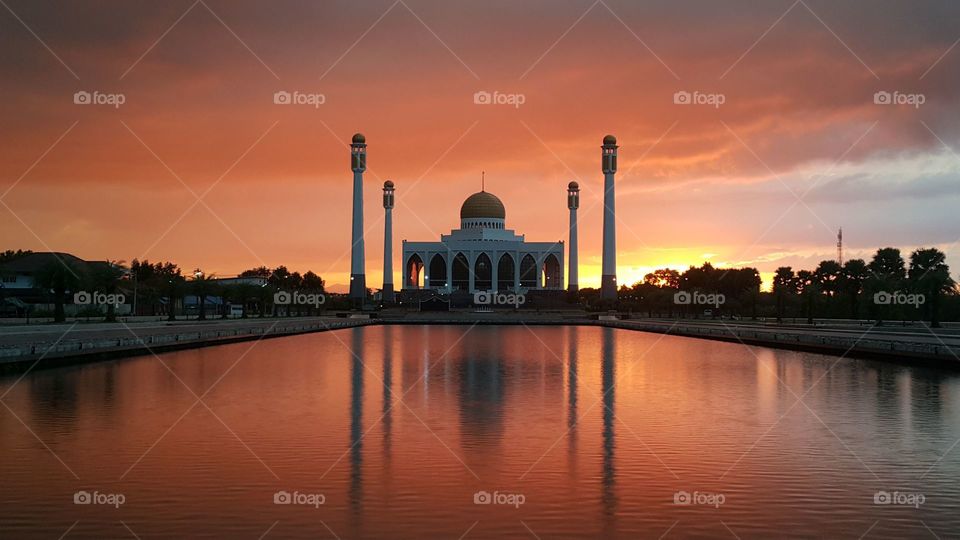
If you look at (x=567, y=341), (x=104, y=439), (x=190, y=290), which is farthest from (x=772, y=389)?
(x=190, y=290)

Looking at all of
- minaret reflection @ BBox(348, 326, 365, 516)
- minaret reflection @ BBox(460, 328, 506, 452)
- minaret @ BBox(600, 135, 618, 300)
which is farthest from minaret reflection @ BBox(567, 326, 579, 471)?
minaret @ BBox(600, 135, 618, 300)

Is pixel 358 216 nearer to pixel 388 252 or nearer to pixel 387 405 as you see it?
pixel 388 252

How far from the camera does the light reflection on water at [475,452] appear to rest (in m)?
11.6

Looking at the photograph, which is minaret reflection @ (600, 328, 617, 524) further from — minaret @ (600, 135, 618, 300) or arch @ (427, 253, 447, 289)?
arch @ (427, 253, 447, 289)

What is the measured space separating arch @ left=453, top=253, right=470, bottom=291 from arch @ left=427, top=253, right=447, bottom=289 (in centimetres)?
133

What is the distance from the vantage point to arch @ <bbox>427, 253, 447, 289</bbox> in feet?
419

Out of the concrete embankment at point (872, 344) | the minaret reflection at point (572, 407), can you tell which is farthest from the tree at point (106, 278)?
the concrete embankment at point (872, 344)

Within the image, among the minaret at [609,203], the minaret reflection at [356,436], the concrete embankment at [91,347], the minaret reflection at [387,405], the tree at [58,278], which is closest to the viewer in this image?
the minaret reflection at [356,436]

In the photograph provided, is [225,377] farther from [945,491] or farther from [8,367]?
[945,491]

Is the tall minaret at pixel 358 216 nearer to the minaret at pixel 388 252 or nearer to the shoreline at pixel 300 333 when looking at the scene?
the minaret at pixel 388 252

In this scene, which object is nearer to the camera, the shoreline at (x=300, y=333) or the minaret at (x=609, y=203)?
the shoreline at (x=300, y=333)

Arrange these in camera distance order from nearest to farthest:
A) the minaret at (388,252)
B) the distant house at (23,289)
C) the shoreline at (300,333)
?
1. the shoreline at (300,333)
2. the distant house at (23,289)
3. the minaret at (388,252)

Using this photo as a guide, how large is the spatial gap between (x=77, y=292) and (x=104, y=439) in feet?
149

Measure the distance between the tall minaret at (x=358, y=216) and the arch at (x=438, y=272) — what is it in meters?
21.7
